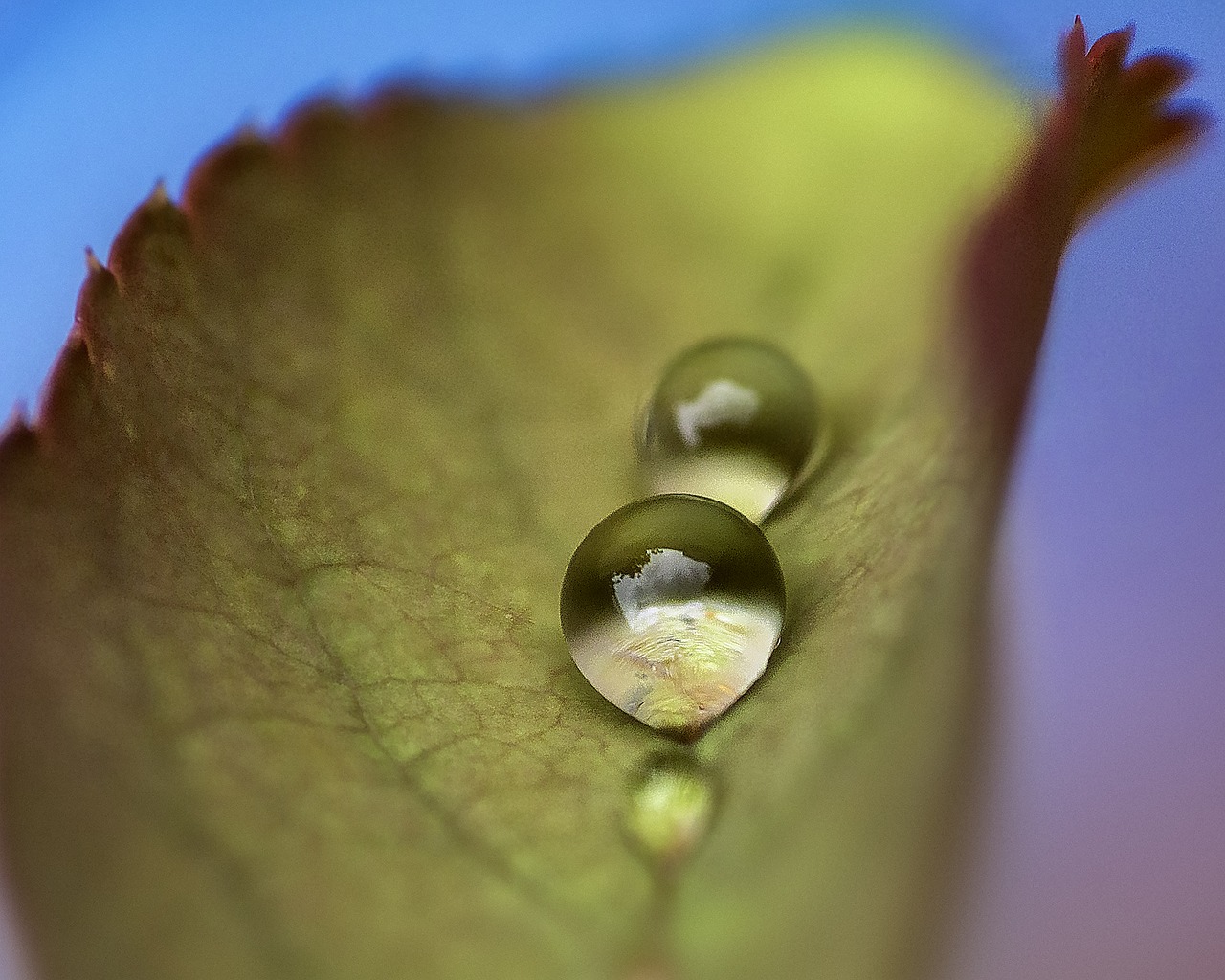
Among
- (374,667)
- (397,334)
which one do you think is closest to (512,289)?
(397,334)

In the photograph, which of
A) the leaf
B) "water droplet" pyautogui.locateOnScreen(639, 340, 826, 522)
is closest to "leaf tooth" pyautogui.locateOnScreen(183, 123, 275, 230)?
the leaf

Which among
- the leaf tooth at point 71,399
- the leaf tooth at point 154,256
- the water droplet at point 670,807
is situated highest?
the leaf tooth at point 154,256

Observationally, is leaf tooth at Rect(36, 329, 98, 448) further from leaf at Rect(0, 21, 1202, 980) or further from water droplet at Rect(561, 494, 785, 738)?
water droplet at Rect(561, 494, 785, 738)

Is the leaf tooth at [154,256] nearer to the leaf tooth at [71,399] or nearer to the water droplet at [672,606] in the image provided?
the leaf tooth at [71,399]

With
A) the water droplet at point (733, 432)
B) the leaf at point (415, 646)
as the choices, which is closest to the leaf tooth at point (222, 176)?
the leaf at point (415, 646)

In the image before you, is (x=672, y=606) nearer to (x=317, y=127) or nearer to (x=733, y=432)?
(x=733, y=432)

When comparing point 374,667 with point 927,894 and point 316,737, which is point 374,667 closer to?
point 316,737
